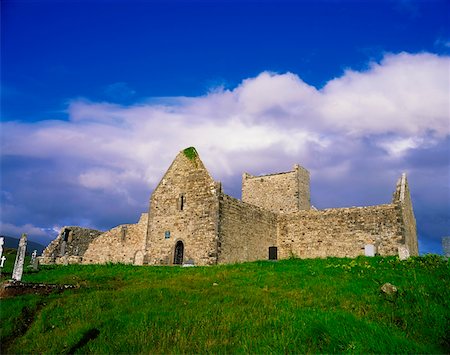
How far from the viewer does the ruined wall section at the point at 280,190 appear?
35.3 metres

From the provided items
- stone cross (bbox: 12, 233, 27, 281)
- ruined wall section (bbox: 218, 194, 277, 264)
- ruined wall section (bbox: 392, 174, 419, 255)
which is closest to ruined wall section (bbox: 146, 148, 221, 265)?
ruined wall section (bbox: 218, 194, 277, 264)

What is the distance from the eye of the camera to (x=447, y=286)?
1003cm

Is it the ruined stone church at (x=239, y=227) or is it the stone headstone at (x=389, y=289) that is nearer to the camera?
the stone headstone at (x=389, y=289)

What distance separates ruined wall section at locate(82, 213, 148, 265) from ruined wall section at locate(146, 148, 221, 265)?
4.61 meters

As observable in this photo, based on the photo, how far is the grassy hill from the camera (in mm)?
7820

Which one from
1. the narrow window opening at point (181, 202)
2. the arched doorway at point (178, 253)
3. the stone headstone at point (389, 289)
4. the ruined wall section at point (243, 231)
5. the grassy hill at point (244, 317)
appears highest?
the narrow window opening at point (181, 202)

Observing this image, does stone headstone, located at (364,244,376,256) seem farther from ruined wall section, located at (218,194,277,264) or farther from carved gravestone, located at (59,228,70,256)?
carved gravestone, located at (59,228,70,256)

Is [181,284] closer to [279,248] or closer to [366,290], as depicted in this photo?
[366,290]

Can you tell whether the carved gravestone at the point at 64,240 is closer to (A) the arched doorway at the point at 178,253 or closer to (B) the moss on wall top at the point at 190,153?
(A) the arched doorway at the point at 178,253

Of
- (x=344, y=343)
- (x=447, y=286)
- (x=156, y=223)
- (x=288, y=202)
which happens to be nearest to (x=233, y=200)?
(x=156, y=223)

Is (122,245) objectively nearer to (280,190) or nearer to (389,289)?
(280,190)

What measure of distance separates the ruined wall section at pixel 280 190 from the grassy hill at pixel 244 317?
69.9ft

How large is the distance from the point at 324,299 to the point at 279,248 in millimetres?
18516

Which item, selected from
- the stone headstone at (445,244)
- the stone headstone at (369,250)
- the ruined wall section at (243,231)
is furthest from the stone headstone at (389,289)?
the stone headstone at (369,250)
